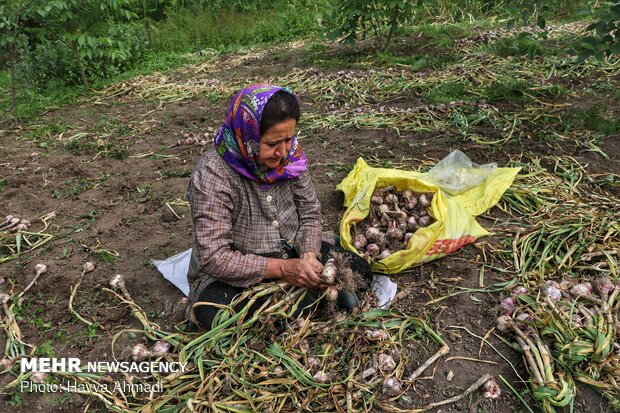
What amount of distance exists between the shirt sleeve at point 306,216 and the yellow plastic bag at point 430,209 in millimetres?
273

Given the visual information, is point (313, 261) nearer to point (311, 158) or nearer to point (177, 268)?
point (177, 268)

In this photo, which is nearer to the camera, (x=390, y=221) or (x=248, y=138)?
(x=248, y=138)

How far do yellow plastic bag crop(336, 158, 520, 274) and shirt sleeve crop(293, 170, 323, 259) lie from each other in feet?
0.90

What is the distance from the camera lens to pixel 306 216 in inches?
82.8

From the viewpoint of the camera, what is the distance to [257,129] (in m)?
1.68

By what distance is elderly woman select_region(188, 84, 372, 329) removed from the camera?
1.70 m

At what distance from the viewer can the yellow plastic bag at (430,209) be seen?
7.30ft

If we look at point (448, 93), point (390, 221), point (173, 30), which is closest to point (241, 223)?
point (390, 221)

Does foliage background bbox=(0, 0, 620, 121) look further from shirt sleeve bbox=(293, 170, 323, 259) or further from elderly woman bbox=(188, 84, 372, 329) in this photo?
elderly woman bbox=(188, 84, 372, 329)

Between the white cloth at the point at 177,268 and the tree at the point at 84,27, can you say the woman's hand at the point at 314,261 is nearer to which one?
the white cloth at the point at 177,268

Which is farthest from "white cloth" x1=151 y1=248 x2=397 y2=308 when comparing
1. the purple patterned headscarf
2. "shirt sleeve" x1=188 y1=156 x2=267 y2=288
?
the purple patterned headscarf

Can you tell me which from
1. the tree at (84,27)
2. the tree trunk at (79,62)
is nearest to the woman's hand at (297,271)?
the tree at (84,27)

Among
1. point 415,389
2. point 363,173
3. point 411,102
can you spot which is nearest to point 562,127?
point 411,102

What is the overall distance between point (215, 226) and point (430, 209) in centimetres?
122
